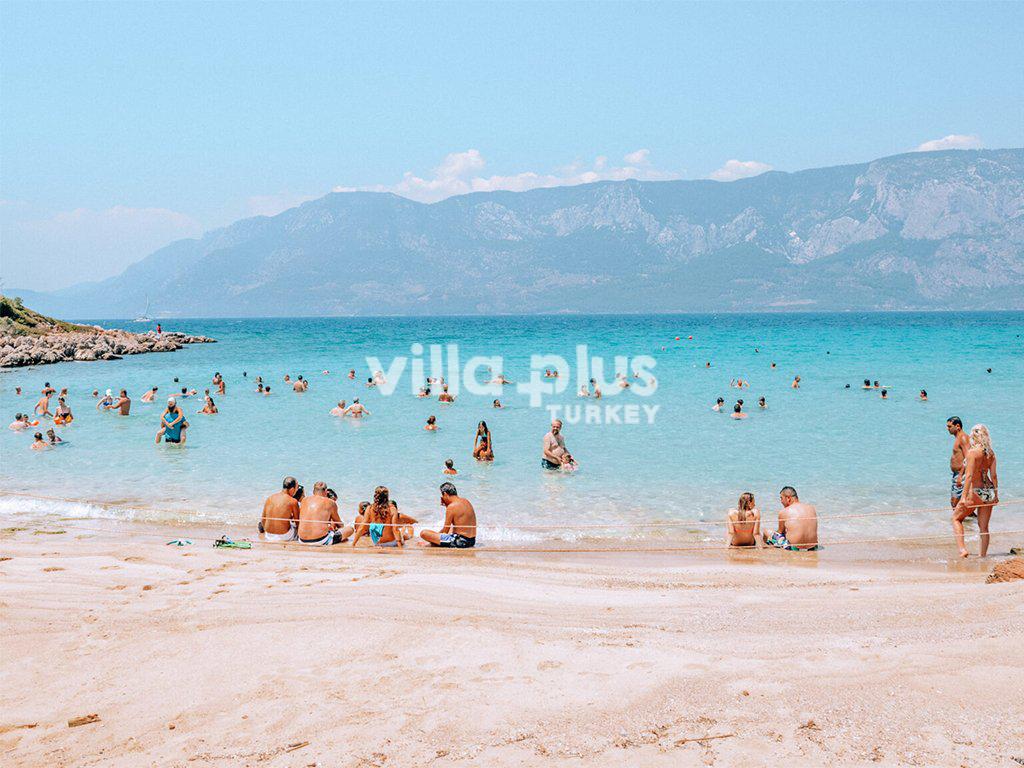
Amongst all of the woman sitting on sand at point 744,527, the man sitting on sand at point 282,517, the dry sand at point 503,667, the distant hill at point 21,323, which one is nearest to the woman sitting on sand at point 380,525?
the man sitting on sand at point 282,517

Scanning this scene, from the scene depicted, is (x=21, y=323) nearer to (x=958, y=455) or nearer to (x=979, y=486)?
(x=958, y=455)

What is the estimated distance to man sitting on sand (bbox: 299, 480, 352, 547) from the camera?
11414mm

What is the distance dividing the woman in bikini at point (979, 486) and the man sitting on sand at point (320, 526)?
9055 millimetres

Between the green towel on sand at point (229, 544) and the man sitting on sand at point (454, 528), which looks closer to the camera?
the green towel on sand at point (229, 544)

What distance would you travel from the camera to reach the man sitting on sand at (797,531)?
1086 cm

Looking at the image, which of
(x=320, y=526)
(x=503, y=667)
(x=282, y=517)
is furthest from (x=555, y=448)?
(x=503, y=667)

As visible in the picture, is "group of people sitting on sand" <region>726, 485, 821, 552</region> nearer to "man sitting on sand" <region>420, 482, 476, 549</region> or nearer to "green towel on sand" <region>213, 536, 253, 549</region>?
"man sitting on sand" <region>420, 482, 476, 549</region>

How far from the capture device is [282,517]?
11.7 m

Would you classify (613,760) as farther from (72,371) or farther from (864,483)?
(72,371)

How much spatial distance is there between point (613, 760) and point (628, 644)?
74.1 inches

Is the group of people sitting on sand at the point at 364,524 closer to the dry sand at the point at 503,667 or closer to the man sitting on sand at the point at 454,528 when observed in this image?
the man sitting on sand at the point at 454,528

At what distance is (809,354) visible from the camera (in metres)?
60.9

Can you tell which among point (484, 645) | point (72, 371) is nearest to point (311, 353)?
point (72, 371)

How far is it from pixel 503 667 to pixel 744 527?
6.24 m
